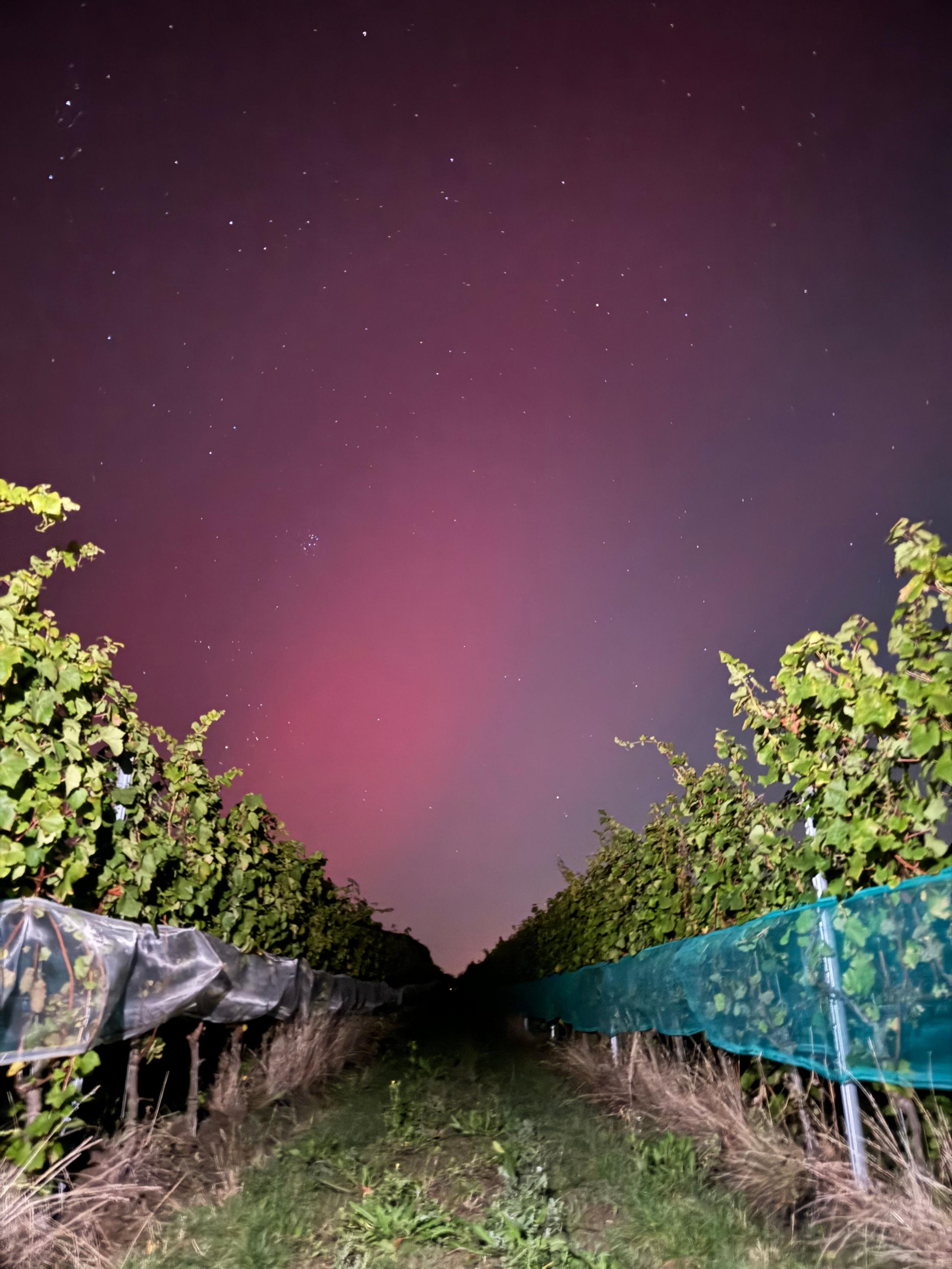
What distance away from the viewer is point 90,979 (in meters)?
3.88

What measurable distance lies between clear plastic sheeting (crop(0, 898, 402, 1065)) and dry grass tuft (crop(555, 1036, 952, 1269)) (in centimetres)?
333

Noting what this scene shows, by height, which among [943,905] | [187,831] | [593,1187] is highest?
[187,831]

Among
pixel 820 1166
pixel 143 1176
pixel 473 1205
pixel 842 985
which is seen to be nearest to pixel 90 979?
pixel 143 1176

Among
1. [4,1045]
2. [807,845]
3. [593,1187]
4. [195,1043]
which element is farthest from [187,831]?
[807,845]

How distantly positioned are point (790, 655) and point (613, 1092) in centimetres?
518

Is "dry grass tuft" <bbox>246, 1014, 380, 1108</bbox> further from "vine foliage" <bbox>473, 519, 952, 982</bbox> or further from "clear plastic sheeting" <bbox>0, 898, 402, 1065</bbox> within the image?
"vine foliage" <bbox>473, 519, 952, 982</bbox>

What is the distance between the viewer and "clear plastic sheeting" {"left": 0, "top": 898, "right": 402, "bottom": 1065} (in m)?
3.48

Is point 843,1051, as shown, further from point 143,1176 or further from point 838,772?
point 143,1176

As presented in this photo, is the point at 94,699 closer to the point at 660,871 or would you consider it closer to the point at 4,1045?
the point at 4,1045

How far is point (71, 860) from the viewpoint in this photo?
12.9ft

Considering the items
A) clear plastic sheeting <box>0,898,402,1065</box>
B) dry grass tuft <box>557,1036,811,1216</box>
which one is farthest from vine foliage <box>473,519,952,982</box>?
clear plastic sheeting <box>0,898,402,1065</box>

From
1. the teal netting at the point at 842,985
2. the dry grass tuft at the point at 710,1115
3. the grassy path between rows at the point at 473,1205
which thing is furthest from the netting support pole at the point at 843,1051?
the grassy path between rows at the point at 473,1205

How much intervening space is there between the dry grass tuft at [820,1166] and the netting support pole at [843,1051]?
62mm

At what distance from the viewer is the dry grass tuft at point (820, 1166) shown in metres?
3.32
